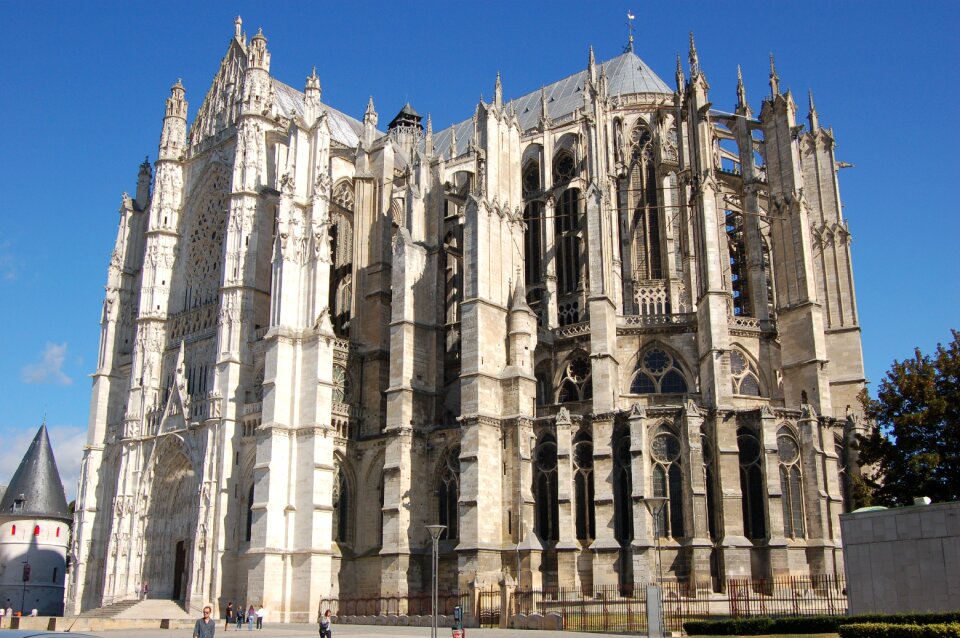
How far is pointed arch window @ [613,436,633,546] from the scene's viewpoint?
3606 cm

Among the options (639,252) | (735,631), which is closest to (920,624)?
(735,631)

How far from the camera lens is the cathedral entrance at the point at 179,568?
4441 cm

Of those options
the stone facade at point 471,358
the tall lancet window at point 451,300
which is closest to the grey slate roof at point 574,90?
the stone facade at point 471,358

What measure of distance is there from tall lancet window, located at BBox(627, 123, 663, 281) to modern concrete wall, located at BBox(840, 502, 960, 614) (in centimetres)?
2437

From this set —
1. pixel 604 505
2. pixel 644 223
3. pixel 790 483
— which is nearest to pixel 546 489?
pixel 604 505

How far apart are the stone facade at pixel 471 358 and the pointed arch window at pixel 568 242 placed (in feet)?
0.74

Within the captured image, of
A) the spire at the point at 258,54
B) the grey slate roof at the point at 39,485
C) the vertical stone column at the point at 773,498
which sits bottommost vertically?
the vertical stone column at the point at 773,498

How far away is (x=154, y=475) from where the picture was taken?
4597 cm

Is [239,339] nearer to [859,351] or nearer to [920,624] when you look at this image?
[859,351]

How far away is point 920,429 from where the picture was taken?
3131 centimetres

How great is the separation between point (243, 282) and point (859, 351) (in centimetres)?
2744

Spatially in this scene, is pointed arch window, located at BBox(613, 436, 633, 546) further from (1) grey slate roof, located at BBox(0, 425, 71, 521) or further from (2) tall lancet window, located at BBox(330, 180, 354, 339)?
(1) grey slate roof, located at BBox(0, 425, 71, 521)

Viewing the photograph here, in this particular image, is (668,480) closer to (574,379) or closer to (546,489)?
(546,489)

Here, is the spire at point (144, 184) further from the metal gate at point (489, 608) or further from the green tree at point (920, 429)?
the green tree at point (920, 429)
